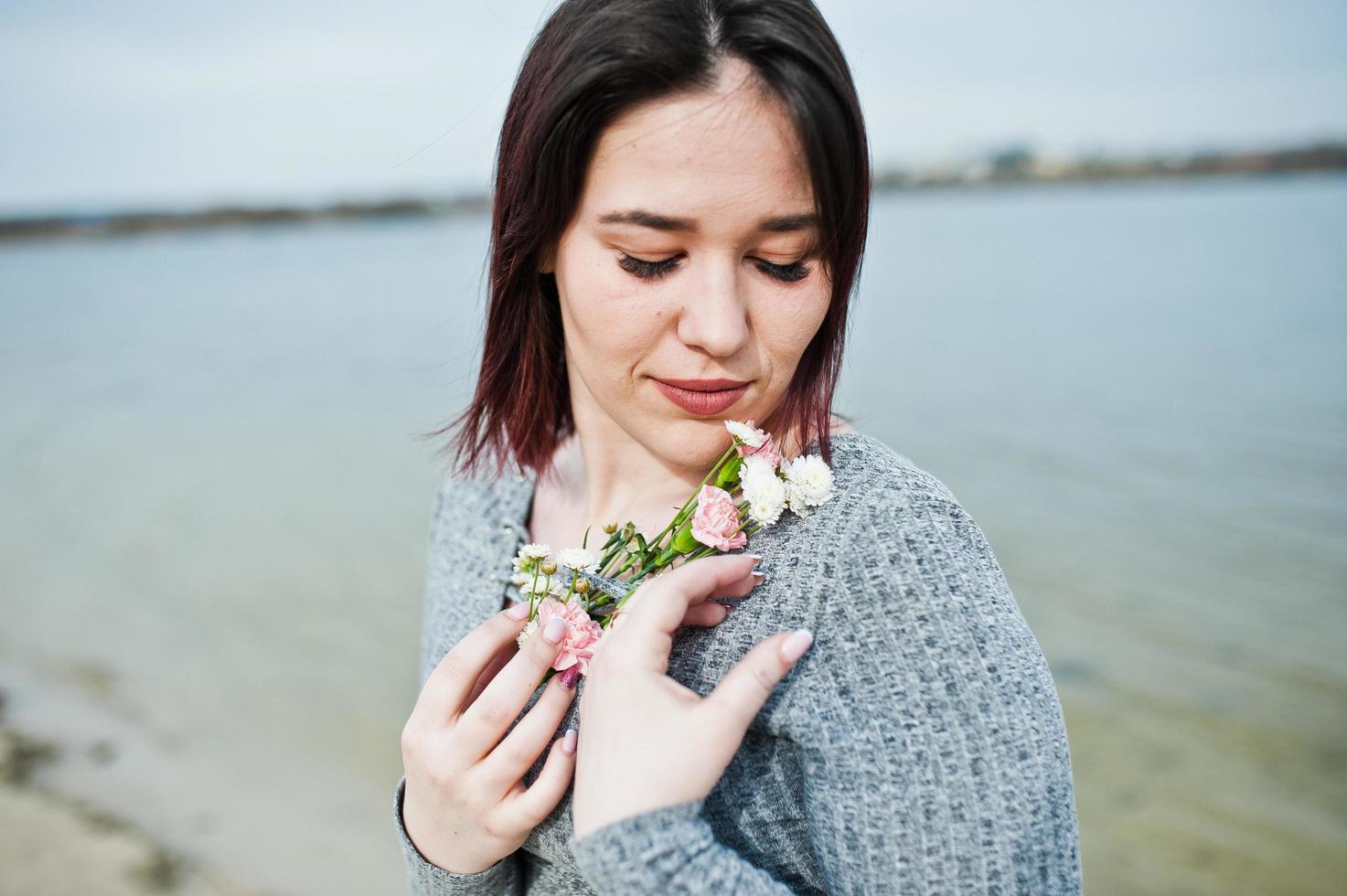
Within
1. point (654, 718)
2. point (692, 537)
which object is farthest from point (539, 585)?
point (654, 718)

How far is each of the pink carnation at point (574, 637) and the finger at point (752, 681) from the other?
0.87 ft

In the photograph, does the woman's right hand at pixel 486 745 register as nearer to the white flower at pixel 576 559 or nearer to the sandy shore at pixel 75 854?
the white flower at pixel 576 559

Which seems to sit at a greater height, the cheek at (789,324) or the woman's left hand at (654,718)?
the cheek at (789,324)

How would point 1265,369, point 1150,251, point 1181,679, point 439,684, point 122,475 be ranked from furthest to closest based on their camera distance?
point 1150,251 → point 1265,369 → point 122,475 → point 1181,679 → point 439,684

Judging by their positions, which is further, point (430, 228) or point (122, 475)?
point (430, 228)

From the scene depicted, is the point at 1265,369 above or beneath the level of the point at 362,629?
above

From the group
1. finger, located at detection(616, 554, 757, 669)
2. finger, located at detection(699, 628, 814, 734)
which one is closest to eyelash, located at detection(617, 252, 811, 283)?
finger, located at detection(616, 554, 757, 669)

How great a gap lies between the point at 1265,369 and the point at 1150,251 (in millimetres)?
11914

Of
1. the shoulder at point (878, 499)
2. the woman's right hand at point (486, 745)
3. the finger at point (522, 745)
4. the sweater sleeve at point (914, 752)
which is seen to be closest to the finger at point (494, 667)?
the woman's right hand at point (486, 745)

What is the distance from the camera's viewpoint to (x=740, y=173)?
130 cm

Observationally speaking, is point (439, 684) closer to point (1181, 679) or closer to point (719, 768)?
point (719, 768)

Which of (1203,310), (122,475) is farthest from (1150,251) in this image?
(122,475)

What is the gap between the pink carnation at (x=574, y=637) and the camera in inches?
54.1

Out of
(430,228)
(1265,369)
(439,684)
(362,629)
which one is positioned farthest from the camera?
(430,228)
